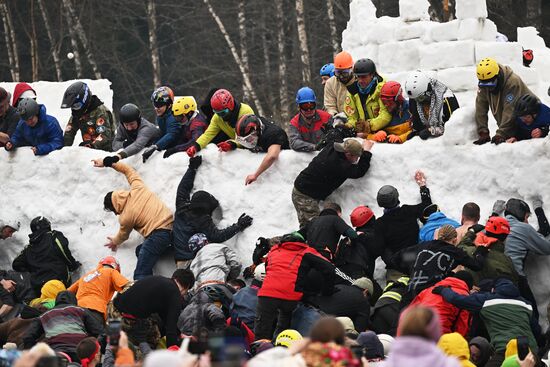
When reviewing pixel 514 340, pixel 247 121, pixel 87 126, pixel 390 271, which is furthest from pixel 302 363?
pixel 87 126

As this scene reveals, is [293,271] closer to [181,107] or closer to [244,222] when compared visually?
[244,222]

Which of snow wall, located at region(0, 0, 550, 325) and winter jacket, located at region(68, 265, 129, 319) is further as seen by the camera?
winter jacket, located at region(68, 265, 129, 319)

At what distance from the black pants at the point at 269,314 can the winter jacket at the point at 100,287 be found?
6.19 ft

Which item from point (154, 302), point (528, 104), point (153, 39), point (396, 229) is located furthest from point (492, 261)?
point (153, 39)

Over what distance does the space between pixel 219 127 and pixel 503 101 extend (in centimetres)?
343

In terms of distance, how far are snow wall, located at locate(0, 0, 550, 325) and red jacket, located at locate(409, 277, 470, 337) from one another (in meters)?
1.44

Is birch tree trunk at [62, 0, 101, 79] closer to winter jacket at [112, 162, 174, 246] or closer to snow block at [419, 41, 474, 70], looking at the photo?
snow block at [419, 41, 474, 70]

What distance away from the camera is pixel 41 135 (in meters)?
19.8

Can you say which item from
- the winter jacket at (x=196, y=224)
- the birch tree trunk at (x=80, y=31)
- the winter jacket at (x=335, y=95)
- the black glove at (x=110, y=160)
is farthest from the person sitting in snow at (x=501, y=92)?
the birch tree trunk at (x=80, y=31)

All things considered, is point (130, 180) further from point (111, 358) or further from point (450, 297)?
point (450, 297)

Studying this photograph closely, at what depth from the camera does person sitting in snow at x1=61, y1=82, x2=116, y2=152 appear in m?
19.4

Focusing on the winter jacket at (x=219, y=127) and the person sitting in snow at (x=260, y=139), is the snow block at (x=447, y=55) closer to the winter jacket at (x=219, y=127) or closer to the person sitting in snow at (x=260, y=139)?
the winter jacket at (x=219, y=127)

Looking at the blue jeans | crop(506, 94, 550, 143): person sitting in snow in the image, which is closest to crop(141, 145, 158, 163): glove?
the blue jeans

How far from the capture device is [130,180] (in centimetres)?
1870
